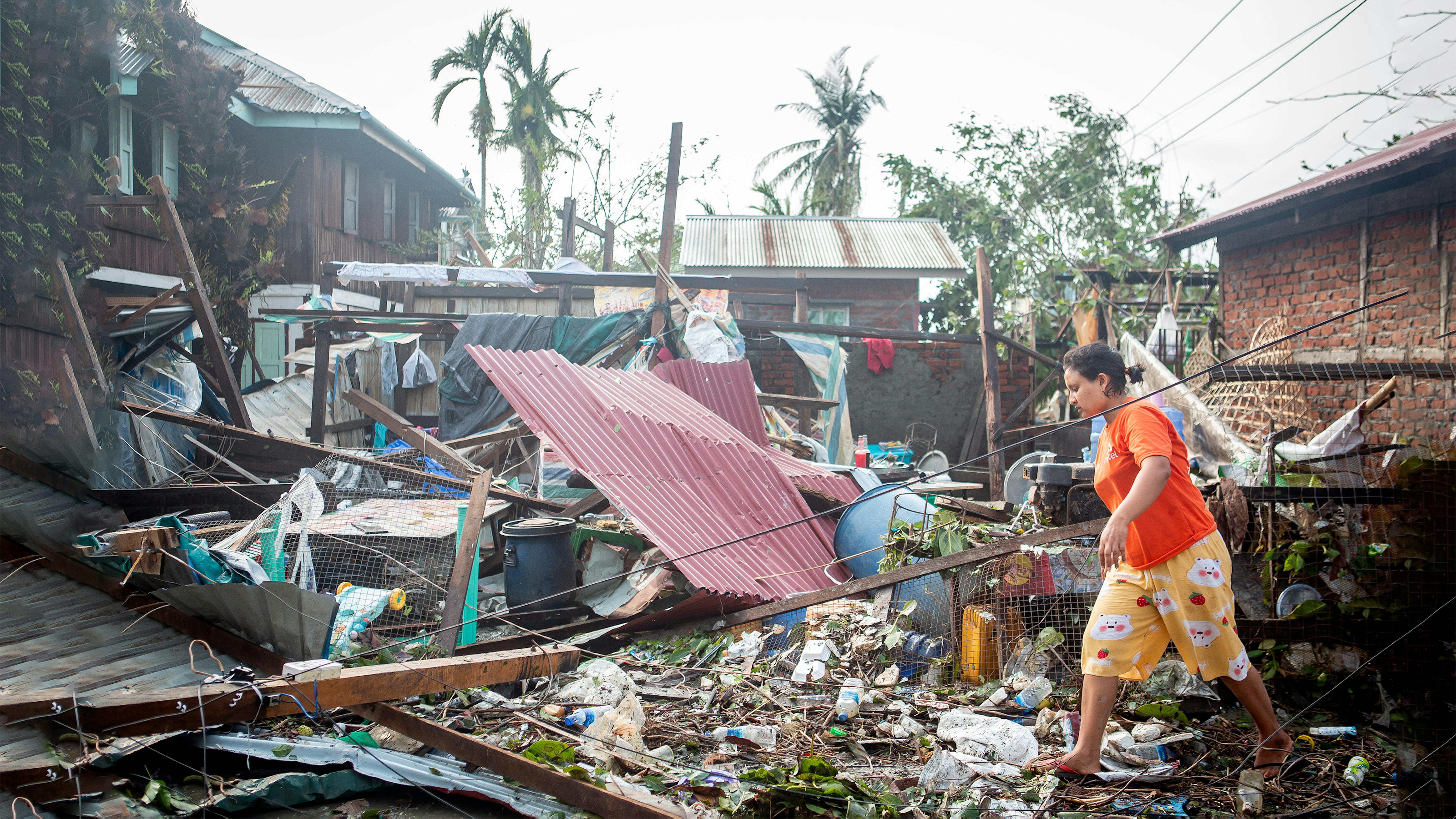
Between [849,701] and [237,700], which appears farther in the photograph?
[849,701]

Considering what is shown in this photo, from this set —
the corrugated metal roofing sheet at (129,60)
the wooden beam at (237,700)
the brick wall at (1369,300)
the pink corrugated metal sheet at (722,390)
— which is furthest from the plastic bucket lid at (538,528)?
the corrugated metal roofing sheet at (129,60)

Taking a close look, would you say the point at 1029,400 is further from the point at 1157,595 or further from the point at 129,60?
the point at 129,60

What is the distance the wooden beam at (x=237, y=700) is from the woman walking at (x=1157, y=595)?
7.40 feet

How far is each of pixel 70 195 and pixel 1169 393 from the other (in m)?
9.12

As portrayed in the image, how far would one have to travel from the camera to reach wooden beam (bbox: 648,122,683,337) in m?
9.69

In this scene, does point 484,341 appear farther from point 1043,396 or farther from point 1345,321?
point 1345,321

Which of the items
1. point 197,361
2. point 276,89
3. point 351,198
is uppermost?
point 276,89

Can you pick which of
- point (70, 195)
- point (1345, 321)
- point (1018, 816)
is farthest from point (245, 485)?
point (1345, 321)

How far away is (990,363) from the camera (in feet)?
28.8

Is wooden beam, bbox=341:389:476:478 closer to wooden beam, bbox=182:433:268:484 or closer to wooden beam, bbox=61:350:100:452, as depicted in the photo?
wooden beam, bbox=182:433:268:484

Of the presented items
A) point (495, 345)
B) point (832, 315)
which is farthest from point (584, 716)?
point (832, 315)

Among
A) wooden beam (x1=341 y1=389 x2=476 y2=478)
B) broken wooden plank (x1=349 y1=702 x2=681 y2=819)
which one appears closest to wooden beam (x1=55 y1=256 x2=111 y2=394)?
wooden beam (x1=341 y1=389 x2=476 y2=478)

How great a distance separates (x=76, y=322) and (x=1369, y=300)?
11.0 meters

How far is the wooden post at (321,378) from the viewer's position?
908cm
